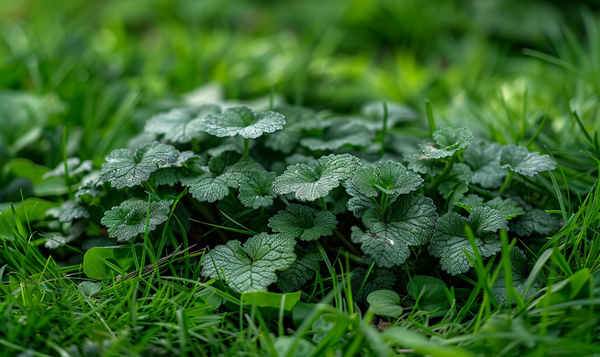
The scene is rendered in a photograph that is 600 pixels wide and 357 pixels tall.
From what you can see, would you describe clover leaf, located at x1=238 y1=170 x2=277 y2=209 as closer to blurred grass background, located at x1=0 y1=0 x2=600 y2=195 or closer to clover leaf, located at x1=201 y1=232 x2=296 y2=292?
clover leaf, located at x1=201 y1=232 x2=296 y2=292

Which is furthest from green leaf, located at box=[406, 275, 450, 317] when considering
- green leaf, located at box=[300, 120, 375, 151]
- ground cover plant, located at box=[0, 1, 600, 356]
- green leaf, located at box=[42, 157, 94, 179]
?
green leaf, located at box=[42, 157, 94, 179]

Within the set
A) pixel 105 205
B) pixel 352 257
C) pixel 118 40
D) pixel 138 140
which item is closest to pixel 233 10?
pixel 118 40

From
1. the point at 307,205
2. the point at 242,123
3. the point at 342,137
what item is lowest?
the point at 307,205

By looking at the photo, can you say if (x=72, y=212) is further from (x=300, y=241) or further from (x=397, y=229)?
(x=397, y=229)

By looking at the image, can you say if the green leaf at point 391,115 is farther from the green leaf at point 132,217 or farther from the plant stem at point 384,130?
the green leaf at point 132,217

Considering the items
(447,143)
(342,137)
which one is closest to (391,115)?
(342,137)

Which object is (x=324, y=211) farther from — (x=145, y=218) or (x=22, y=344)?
(x=22, y=344)
